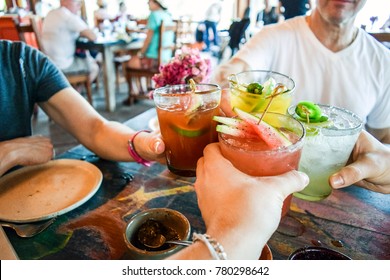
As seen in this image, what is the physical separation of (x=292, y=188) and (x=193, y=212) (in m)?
0.43

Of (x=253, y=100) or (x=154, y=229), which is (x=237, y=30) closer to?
(x=253, y=100)

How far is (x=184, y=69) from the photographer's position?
1576 mm

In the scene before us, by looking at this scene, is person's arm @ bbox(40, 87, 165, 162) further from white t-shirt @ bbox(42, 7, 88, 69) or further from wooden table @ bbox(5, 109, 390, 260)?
white t-shirt @ bbox(42, 7, 88, 69)

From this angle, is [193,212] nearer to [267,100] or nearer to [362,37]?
[267,100]

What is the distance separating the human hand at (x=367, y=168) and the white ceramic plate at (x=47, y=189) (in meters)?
0.83

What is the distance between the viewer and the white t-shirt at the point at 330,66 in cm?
171

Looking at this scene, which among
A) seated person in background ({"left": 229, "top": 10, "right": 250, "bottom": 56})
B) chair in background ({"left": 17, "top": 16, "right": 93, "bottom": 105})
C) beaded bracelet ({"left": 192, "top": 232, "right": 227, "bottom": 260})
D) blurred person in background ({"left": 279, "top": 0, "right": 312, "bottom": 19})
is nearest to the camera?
beaded bracelet ({"left": 192, "top": 232, "right": 227, "bottom": 260})

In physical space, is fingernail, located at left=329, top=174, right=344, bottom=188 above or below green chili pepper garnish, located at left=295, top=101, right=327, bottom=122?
below

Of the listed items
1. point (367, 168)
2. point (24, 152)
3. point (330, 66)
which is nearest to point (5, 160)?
point (24, 152)

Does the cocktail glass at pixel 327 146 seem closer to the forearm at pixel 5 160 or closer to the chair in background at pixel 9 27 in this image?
the forearm at pixel 5 160

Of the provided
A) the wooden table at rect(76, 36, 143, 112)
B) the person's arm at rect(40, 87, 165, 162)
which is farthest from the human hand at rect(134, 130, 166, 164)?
the wooden table at rect(76, 36, 143, 112)

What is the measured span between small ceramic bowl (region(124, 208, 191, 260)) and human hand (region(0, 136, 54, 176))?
67cm

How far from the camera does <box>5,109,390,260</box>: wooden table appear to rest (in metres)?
0.86
